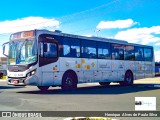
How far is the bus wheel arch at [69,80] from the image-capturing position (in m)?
18.1

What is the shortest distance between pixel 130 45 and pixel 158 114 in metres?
16.6

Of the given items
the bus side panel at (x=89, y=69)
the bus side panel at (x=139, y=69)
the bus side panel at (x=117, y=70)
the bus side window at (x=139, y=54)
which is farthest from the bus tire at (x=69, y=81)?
the bus side window at (x=139, y=54)

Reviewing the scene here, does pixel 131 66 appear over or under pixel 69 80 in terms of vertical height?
over

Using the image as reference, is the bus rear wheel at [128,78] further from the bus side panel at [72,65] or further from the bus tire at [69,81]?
the bus tire at [69,81]

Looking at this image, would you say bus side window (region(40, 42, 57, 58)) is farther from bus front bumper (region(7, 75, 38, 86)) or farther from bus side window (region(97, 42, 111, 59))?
bus side window (region(97, 42, 111, 59))

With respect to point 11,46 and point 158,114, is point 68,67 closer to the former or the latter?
point 11,46

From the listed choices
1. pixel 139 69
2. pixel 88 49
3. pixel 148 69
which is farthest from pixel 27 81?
pixel 148 69

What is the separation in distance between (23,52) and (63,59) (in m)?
2.63

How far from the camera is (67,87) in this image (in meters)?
18.2

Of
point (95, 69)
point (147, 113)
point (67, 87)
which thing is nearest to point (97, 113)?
point (147, 113)

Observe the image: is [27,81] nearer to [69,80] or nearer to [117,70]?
[69,80]

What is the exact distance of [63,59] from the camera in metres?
18.1

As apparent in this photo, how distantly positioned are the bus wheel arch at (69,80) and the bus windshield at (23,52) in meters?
2.69

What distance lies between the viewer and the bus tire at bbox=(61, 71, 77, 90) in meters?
18.1
